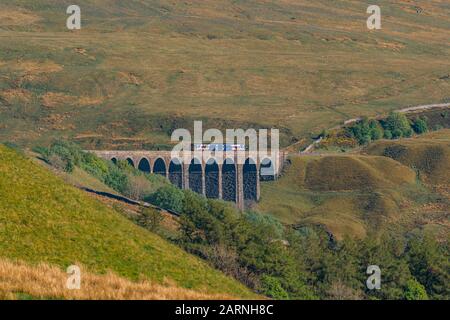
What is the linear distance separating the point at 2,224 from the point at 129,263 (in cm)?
605

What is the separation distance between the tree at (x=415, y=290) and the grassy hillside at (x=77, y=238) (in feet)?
123

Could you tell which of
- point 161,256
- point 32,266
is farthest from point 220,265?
point 32,266

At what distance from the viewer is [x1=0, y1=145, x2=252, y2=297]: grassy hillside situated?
163 feet

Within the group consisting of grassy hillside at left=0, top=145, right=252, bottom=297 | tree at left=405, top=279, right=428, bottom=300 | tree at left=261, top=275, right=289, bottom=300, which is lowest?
tree at left=405, top=279, right=428, bottom=300

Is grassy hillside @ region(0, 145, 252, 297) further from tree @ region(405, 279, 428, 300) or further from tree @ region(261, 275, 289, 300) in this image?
tree @ region(405, 279, 428, 300)

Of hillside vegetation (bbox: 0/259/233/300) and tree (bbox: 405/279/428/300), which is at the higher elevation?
hillside vegetation (bbox: 0/259/233/300)

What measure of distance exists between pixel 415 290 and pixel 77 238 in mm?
46126

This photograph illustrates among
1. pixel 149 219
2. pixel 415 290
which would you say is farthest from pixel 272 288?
pixel 415 290

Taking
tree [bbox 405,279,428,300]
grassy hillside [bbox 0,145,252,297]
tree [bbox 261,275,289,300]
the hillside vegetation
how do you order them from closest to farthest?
the hillside vegetation → grassy hillside [bbox 0,145,252,297] → tree [bbox 261,275,289,300] → tree [bbox 405,279,428,300]

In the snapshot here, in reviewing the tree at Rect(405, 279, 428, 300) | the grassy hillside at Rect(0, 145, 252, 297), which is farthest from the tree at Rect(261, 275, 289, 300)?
the grassy hillside at Rect(0, 145, 252, 297)

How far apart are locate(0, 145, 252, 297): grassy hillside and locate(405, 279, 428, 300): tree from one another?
3756 centimetres

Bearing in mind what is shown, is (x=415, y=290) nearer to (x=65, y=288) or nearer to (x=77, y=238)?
(x=77, y=238)

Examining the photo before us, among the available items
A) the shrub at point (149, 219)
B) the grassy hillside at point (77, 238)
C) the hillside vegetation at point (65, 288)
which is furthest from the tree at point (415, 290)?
Answer: the hillside vegetation at point (65, 288)

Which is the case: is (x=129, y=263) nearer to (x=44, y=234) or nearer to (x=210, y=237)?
(x=44, y=234)
